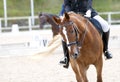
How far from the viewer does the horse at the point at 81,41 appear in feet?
18.9

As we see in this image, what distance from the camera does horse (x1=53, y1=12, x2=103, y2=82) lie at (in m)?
5.76

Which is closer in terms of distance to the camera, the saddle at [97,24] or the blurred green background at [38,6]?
the saddle at [97,24]

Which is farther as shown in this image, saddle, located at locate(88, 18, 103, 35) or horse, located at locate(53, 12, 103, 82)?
saddle, located at locate(88, 18, 103, 35)

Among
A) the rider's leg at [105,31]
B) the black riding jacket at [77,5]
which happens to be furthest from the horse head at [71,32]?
the rider's leg at [105,31]

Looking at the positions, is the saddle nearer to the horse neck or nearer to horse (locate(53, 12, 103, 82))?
horse (locate(53, 12, 103, 82))

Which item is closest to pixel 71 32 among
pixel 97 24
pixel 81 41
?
pixel 81 41

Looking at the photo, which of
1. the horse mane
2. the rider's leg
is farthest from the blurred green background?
the horse mane

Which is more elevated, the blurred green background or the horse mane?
the horse mane

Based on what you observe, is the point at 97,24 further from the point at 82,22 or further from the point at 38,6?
the point at 38,6

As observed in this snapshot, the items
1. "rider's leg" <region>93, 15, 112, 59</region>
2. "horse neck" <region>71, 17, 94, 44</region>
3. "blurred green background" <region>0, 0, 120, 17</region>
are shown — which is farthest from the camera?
"blurred green background" <region>0, 0, 120, 17</region>

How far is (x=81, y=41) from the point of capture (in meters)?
6.19

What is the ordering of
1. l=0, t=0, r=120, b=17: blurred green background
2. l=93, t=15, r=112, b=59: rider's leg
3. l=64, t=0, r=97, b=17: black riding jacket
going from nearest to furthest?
l=64, t=0, r=97, b=17: black riding jacket → l=93, t=15, r=112, b=59: rider's leg → l=0, t=0, r=120, b=17: blurred green background

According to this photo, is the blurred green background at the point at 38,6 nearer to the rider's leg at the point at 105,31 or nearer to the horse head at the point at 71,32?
the rider's leg at the point at 105,31

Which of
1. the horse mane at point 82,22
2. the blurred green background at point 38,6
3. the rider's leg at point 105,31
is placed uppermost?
the horse mane at point 82,22
